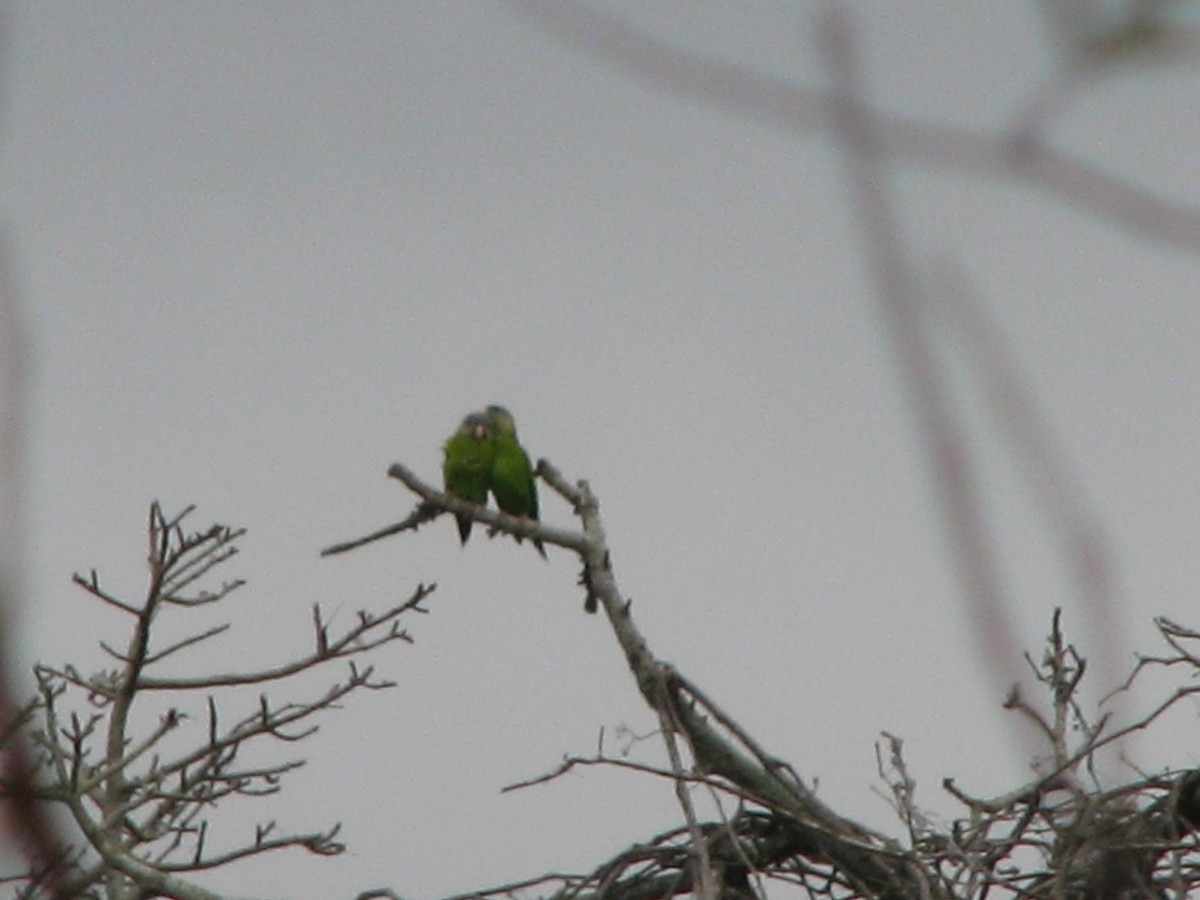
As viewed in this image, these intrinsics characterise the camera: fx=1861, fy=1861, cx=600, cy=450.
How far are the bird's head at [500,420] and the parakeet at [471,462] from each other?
0.04 m

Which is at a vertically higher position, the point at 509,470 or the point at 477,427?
the point at 477,427

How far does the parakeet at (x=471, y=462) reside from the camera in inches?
363

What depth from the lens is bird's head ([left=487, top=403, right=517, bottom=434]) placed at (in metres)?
9.34

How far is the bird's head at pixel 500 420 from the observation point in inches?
368

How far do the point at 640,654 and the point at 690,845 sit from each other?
1.79 ft

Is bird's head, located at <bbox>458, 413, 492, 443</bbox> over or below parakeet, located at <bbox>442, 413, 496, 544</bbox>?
over

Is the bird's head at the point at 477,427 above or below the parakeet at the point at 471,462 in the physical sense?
above

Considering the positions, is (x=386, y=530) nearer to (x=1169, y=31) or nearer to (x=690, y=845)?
(x=690, y=845)

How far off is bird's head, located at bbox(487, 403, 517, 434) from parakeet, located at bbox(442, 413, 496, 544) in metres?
0.04

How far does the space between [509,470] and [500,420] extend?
12.3 inches

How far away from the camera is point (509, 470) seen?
30.2 feet

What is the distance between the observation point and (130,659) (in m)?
6.01

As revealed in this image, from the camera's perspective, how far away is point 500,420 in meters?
9.39

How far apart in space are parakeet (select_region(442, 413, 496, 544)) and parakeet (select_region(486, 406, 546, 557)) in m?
Answer: 0.03
